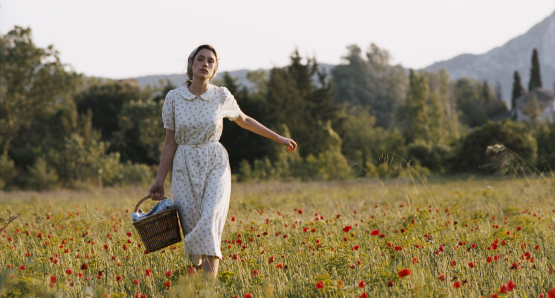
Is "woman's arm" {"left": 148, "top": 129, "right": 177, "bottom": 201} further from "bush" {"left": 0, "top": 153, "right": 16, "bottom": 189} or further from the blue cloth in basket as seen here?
"bush" {"left": 0, "top": 153, "right": 16, "bottom": 189}

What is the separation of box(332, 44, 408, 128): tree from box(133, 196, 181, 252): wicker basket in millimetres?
51017

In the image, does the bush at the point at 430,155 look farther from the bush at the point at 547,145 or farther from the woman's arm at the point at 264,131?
the woman's arm at the point at 264,131

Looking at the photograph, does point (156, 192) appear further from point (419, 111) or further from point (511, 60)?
point (511, 60)

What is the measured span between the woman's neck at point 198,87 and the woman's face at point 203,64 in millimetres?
43

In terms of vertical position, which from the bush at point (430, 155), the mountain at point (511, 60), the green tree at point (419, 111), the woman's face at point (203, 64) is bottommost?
the bush at point (430, 155)

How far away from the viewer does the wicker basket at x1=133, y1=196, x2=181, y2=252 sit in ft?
10.0

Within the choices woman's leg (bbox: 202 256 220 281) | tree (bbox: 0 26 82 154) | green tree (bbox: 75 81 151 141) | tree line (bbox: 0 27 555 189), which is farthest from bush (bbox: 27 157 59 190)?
woman's leg (bbox: 202 256 220 281)

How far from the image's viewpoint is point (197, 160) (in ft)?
10.7

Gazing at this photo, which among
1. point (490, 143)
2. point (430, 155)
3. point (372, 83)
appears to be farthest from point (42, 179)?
point (372, 83)

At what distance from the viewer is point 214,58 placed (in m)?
3.35

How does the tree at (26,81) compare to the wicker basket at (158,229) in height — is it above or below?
above

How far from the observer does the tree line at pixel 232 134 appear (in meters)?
21.4

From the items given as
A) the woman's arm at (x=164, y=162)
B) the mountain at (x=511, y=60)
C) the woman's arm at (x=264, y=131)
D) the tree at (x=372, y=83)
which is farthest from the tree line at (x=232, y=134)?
the mountain at (x=511, y=60)

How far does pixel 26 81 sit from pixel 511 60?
199 m
